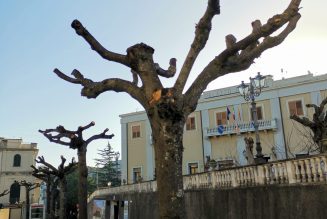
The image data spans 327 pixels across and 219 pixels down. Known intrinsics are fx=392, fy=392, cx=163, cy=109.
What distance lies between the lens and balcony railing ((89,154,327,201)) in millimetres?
12359

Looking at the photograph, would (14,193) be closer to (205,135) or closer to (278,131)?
(205,135)

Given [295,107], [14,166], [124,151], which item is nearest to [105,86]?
[295,107]

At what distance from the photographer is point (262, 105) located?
1387 inches

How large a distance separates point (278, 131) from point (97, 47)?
29214 millimetres

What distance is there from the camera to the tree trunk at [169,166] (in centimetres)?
612

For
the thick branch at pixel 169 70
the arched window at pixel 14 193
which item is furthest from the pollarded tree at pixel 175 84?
the arched window at pixel 14 193

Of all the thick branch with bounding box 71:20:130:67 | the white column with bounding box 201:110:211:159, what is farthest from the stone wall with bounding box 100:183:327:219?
the white column with bounding box 201:110:211:159

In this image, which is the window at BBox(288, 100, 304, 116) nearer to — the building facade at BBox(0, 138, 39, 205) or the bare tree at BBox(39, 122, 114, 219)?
the bare tree at BBox(39, 122, 114, 219)

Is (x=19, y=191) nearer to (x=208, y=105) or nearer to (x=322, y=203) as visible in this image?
(x=208, y=105)

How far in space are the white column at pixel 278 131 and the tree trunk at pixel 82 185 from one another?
22348mm

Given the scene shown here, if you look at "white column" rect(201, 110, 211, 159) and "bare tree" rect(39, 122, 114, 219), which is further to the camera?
"white column" rect(201, 110, 211, 159)

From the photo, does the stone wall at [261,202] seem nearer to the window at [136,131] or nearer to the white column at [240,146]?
the white column at [240,146]

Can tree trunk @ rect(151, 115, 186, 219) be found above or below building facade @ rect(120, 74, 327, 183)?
below

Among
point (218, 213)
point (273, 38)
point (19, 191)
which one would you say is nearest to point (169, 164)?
point (273, 38)
